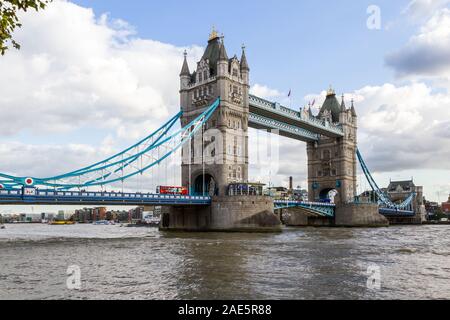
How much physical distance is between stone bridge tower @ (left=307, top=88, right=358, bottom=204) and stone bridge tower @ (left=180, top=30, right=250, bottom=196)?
1388 inches

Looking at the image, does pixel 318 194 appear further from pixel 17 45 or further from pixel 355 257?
pixel 17 45

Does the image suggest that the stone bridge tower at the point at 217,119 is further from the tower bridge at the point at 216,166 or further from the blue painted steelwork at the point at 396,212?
the blue painted steelwork at the point at 396,212

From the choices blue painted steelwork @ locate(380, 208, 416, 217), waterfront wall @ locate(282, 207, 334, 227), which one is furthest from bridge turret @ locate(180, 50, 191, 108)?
blue painted steelwork @ locate(380, 208, 416, 217)

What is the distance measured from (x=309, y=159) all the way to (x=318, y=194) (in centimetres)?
822

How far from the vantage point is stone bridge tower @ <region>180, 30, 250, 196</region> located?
196ft

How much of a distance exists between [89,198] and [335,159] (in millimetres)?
60974

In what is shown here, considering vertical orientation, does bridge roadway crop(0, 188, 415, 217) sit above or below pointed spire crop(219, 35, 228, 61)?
below

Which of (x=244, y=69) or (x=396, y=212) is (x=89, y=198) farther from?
(x=396, y=212)

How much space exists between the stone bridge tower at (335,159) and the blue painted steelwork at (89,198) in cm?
4434

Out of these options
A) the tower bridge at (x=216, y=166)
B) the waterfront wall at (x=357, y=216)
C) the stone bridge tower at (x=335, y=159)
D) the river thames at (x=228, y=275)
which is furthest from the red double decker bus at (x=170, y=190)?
the stone bridge tower at (x=335, y=159)

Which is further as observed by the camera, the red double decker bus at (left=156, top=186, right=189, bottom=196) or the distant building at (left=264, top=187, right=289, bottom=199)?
the distant building at (left=264, top=187, right=289, bottom=199)

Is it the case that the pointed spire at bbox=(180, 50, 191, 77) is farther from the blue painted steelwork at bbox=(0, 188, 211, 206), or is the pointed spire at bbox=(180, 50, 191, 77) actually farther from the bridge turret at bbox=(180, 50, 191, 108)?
the blue painted steelwork at bbox=(0, 188, 211, 206)

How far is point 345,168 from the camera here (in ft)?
296
